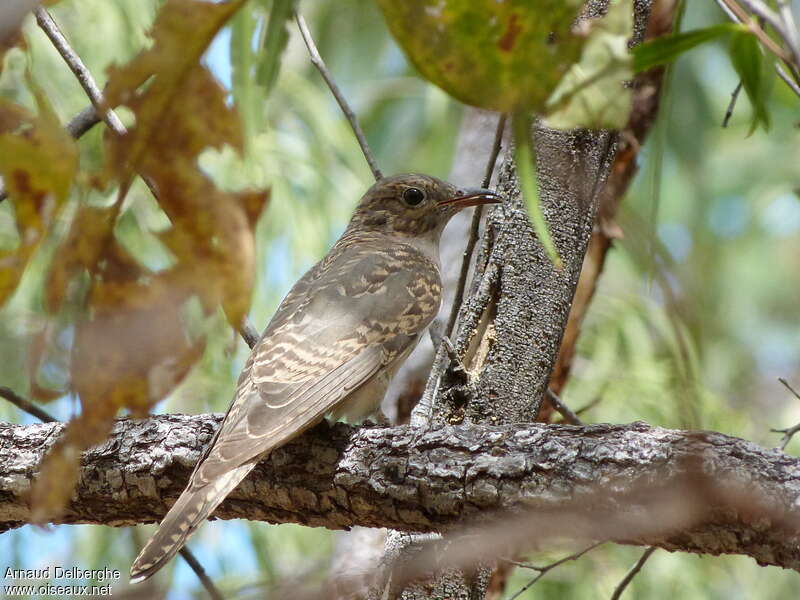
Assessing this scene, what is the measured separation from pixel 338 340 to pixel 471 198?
1038 millimetres

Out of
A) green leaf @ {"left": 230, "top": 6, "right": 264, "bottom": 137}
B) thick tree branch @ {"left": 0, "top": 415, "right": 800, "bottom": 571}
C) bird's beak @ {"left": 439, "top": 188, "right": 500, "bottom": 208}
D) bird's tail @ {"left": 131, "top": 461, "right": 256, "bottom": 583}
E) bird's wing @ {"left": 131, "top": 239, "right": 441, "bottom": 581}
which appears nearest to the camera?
green leaf @ {"left": 230, "top": 6, "right": 264, "bottom": 137}

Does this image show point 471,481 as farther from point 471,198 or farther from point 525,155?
point 471,198

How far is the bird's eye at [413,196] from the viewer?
4902 millimetres

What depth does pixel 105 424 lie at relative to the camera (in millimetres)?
1411

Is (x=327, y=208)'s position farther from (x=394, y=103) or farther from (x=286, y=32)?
(x=394, y=103)

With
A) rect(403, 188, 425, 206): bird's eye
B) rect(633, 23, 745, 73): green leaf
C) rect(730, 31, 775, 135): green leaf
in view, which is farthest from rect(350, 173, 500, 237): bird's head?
rect(633, 23, 745, 73): green leaf

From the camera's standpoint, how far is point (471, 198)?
170 inches

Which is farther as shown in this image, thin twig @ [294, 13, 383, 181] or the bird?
thin twig @ [294, 13, 383, 181]

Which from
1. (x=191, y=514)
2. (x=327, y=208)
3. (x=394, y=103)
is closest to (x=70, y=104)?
(x=327, y=208)

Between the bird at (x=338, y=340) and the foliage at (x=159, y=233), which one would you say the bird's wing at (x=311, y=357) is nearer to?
the bird at (x=338, y=340)

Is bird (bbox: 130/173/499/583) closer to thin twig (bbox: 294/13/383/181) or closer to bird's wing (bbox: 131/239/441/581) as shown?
bird's wing (bbox: 131/239/441/581)

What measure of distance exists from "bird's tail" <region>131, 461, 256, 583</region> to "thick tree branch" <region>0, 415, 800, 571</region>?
23 cm

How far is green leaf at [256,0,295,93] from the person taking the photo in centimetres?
159

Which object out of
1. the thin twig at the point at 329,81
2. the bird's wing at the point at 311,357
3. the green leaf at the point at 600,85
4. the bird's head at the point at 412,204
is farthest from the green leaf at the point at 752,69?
the bird's head at the point at 412,204
